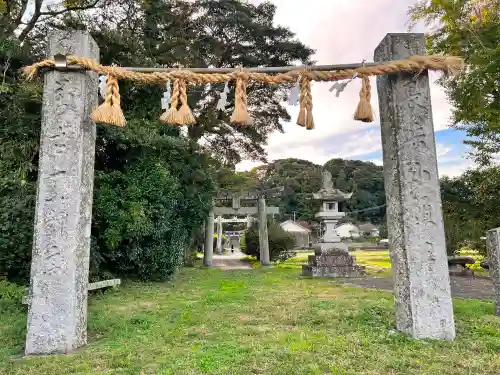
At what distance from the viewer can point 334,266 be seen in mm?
10180

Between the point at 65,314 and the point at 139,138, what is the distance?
4812mm

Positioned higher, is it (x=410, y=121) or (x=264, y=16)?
(x=264, y=16)

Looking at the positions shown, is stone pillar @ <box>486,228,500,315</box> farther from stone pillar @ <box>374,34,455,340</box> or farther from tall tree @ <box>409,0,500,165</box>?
tall tree @ <box>409,0,500,165</box>

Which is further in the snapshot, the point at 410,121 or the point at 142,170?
the point at 142,170

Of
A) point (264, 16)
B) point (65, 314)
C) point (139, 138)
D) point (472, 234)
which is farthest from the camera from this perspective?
point (264, 16)

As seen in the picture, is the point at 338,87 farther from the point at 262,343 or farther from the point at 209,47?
the point at 209,47

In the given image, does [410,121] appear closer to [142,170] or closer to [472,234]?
[142,170]

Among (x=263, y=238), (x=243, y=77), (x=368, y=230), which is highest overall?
(x=243, y=77)

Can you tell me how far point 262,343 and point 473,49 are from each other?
913 cm

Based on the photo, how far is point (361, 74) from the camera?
3682mm

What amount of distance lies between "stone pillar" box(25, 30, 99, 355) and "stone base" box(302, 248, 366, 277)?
25.2ft

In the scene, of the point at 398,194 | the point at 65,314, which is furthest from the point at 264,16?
the point at 65,314

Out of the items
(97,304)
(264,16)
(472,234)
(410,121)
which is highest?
(264,16)

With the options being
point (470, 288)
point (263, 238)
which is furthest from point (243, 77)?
point (263, 238)
